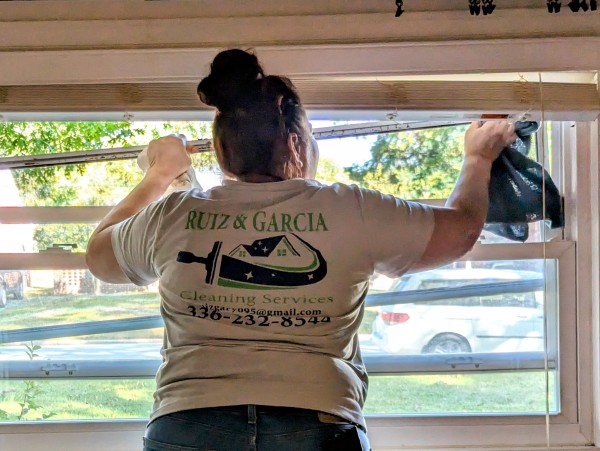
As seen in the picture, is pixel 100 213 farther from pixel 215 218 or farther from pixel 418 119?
pixel 418 119

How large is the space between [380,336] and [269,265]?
574 millimetres

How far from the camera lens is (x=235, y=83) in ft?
3.61

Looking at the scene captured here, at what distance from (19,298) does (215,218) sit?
71cm

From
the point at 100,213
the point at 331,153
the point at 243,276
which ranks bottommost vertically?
the point at 243,276

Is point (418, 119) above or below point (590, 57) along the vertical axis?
below

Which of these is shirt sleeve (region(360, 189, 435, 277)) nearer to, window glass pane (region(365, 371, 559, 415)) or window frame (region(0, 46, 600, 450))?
window frame (region(0, 46, 600, 450))

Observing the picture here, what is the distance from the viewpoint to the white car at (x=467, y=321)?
146 cm

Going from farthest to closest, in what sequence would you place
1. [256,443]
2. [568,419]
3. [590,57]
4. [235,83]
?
[568,419], [590,57], [235,83], [256,443]

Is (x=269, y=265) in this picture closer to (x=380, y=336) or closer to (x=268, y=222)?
(x=268, y=222)

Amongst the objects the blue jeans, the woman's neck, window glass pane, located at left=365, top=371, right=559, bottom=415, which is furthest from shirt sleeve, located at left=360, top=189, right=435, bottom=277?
window glass pane, located at left=365, top=371, right=559, bottom=415

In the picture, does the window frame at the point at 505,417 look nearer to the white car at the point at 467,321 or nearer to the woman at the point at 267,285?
the white car at the point at 467,321

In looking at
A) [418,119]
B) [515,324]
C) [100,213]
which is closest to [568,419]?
[515,324]

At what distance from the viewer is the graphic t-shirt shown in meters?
0.97

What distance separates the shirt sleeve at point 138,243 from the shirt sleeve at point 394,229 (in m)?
0.35
